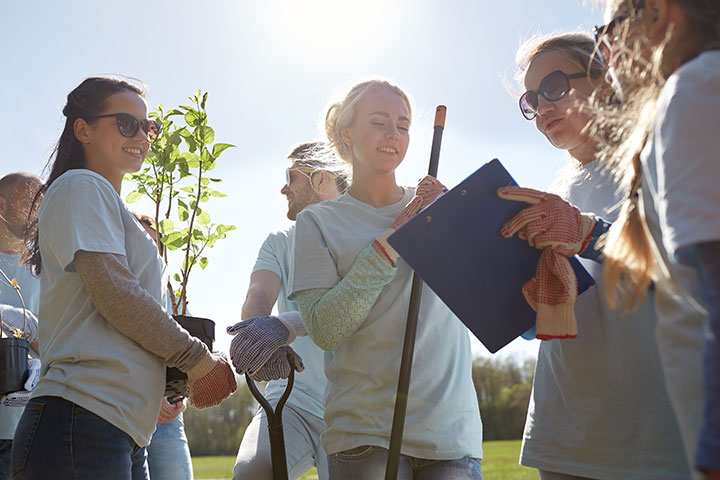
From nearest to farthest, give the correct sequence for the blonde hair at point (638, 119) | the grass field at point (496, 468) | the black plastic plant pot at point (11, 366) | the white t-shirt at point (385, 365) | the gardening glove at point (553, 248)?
the blonde hair at point (638, 119), the gardening glove at point (553, 248), the white t-shirt at point (385, 365), the black plastic plant pot at point (11, 366), the grass field at point (496, 468)

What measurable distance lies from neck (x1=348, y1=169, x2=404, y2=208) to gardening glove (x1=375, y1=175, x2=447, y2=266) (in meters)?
0.30

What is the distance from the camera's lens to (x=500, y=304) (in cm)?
206

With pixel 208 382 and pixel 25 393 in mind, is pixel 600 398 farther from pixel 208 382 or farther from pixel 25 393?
pixel 25 393

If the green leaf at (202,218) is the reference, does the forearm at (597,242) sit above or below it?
below

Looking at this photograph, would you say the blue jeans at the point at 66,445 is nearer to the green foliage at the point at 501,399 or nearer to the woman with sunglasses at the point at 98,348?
the woman with sunglasses at the point at 98,348

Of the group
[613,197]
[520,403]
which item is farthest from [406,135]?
[520,403]

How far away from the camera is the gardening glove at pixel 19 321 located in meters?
3.63

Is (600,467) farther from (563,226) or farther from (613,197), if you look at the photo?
(613,197)

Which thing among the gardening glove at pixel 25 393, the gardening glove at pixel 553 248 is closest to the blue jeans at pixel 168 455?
the gardening glove at pixel 25 393

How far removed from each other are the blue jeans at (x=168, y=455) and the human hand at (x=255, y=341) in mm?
911

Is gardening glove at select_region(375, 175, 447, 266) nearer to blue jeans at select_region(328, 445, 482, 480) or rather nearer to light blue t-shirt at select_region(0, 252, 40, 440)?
blue jeans at select_region(328, 445, 482, 480)

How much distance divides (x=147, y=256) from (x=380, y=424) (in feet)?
3.39

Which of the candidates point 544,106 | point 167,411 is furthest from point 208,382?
point 544,106

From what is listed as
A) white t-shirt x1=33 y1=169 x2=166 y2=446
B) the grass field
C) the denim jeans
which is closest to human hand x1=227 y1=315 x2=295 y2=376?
white t-shirt x1=33 y1=169 x2=166 y2=446
